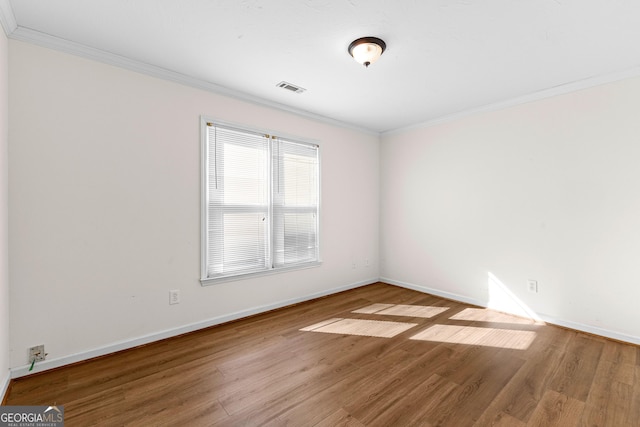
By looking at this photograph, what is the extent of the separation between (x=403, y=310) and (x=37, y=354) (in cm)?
349

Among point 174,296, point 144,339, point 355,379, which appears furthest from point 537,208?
point 144,339

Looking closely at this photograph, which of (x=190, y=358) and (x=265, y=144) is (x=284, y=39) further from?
(x=190, y=358)

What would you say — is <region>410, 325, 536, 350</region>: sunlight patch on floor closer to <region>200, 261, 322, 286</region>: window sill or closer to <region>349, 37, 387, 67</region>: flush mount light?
<region>200, 261, 322, 286</region>: window sill

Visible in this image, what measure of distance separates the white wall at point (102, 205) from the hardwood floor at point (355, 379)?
1.02ft

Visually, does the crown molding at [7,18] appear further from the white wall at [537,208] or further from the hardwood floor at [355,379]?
the white wall at [537,208]

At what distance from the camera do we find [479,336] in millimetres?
2814

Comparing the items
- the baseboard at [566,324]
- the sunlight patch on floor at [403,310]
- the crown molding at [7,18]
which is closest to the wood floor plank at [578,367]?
the baseboard at [566,324]

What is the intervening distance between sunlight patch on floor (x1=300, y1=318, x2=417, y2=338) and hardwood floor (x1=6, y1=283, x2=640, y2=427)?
26 mm

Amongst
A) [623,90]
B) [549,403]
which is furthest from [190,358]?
[623,90]

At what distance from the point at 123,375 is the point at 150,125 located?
6.95ft

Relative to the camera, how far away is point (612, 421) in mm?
1679

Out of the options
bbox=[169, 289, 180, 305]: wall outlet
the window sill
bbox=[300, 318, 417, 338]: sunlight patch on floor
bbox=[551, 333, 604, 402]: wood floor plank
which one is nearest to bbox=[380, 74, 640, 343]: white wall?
bbox=[551, 333, 604, 402]: wood floor plank

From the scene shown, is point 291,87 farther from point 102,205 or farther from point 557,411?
point 557,411

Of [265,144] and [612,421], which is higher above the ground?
[265,144]
